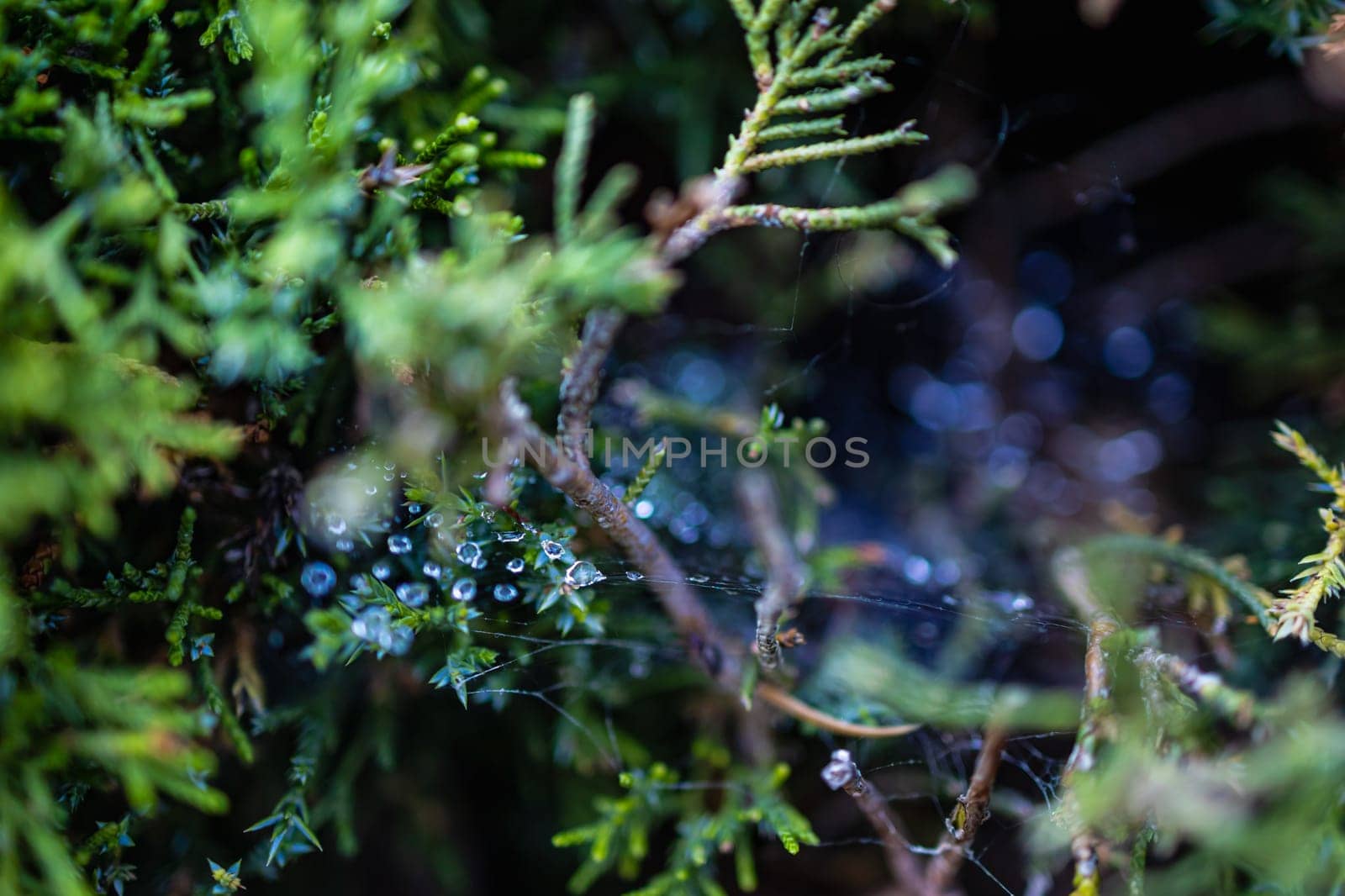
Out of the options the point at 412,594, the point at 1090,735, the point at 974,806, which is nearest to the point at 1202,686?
the point at 1090,735

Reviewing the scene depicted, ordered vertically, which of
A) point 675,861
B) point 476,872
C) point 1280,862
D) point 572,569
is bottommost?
point 476,872

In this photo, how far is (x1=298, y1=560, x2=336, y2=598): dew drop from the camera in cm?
119

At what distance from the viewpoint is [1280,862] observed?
1.02 metres

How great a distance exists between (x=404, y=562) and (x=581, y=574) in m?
0.27

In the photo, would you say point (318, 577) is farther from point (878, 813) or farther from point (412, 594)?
point (878, 813)

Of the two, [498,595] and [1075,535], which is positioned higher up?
[498,595]

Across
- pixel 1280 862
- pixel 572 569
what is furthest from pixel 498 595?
pixel 1280 862

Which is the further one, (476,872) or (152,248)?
(476,872)

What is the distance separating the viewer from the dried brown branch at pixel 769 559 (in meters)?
1.13

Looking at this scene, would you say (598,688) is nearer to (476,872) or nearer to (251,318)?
(476,872)

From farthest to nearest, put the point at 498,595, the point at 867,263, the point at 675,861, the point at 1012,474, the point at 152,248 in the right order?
the point at 1012,474 → the point at 867,263 → the point at 675,861 → the point at 498,595 → the point at 152,248

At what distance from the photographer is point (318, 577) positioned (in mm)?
1194

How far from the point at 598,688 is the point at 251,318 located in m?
0.80

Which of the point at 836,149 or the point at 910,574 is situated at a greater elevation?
the point at 836,149
